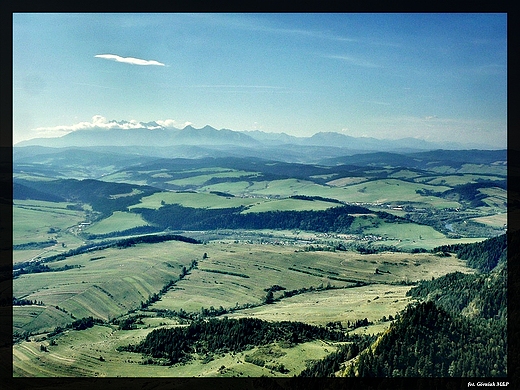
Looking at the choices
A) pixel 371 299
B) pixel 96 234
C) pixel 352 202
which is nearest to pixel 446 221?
pixel 352 202

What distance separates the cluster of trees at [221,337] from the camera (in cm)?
897

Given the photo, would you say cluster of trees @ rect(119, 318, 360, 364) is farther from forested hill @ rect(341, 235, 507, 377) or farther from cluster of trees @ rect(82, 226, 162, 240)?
cluster of trees @ rect(82, 226, 162, 240)

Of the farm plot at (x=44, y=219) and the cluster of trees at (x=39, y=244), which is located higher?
the farm plot at (x=44, y=219)

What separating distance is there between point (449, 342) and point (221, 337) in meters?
4.67

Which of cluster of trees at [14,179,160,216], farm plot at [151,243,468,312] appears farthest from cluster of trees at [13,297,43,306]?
cluster of trees at [14,179,160,216]

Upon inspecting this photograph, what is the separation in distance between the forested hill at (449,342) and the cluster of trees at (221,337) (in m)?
2.21

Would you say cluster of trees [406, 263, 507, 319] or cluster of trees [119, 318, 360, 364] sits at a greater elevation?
cluster of trees [406, 263, 507, 319]

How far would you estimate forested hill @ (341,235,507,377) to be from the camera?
5.57m

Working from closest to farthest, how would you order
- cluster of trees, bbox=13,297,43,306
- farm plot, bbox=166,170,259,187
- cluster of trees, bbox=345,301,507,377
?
cluster of trees, bbox=345,301,507,377 < cluster of trees, bbox=13,297,43,306 < farm plot, bbox=166,170,259,187

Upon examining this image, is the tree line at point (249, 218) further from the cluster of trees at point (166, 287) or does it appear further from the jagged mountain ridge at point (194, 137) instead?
the cluster of trees at point (166, 287)

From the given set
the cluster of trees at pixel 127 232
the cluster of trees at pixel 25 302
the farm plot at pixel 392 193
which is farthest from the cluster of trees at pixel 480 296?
the farm plot at pixel 392 193

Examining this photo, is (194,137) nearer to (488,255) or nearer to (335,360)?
(488,255)

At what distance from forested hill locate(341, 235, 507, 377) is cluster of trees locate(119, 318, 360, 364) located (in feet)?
7.25
